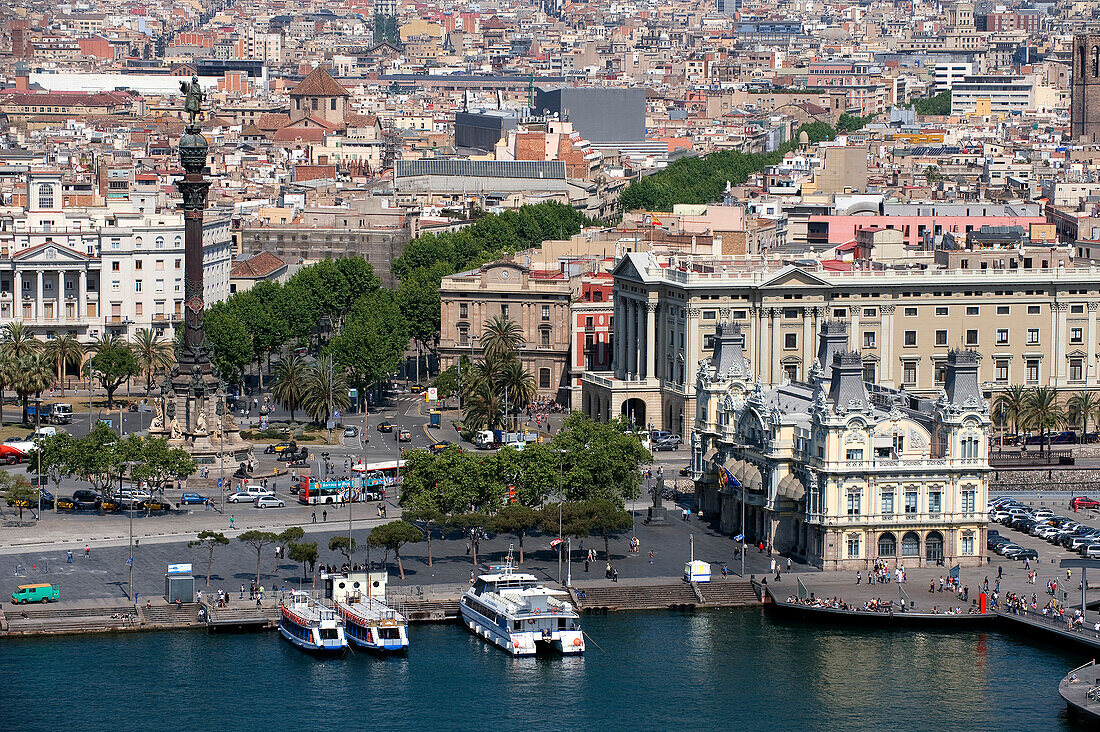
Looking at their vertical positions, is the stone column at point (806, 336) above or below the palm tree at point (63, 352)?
above

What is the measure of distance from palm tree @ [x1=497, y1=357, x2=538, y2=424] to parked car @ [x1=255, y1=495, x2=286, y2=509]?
88.0ft

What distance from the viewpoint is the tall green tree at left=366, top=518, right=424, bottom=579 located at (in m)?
110

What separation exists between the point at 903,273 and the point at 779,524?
1559 inches

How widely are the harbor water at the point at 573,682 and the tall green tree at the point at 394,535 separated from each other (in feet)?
19.2

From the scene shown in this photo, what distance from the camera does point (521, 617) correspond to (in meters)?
102

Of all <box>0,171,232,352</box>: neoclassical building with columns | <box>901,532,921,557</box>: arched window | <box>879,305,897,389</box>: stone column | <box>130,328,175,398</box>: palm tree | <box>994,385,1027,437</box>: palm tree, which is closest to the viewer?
<box>901,532,921,557</box>: arched window

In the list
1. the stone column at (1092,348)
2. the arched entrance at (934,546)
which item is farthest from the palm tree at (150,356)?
the arched entrance at (934,546)

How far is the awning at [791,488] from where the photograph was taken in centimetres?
11362

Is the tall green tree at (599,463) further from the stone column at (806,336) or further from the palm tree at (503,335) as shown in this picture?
A: the palm tree at (503,335)

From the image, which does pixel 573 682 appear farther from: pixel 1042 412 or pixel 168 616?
pixel 1042 412

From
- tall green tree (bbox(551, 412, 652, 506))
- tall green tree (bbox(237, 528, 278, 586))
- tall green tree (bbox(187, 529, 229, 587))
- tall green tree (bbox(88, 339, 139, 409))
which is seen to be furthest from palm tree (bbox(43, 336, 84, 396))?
tall green tree (bbox(237, 528, 278, 586))

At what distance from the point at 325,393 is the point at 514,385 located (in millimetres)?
11046

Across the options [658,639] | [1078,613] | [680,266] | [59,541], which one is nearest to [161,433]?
[59,541]

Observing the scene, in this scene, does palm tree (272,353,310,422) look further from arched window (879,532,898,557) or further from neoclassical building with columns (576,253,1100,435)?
arched window (879,532,898,557)
